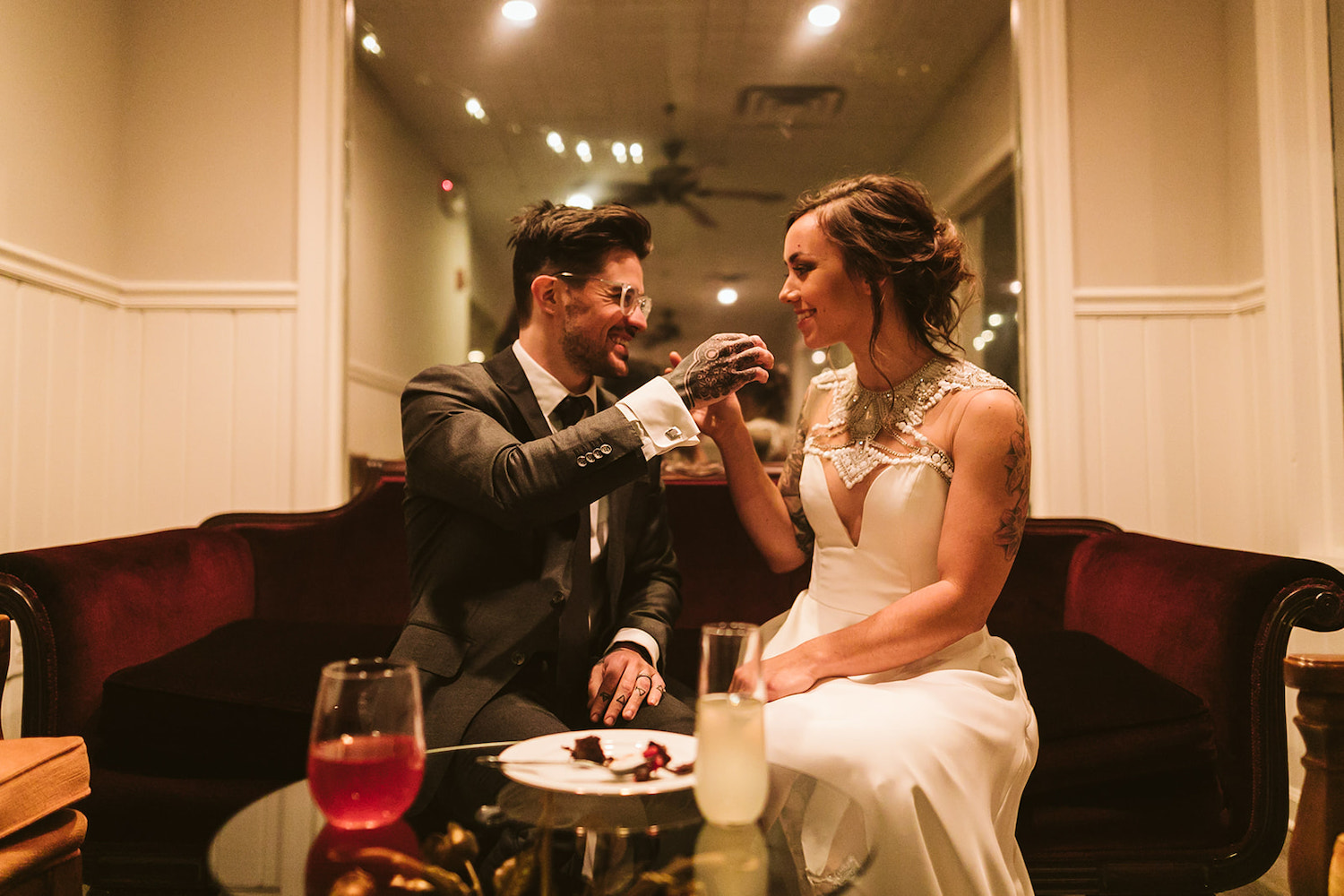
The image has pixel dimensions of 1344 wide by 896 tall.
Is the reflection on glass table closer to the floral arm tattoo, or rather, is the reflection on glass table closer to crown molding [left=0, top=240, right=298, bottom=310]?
the floral arm tattoo

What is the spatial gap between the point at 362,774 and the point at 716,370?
1099 millimetres

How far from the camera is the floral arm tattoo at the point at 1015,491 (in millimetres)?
1664

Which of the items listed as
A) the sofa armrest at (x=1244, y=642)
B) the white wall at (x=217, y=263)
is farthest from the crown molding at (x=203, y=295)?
the sofa armrest at (x=1244, y=642)

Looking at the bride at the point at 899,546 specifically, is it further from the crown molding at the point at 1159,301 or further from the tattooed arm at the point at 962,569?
the crown molding at the point at 1159,301

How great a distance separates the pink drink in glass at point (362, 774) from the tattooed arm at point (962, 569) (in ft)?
2.96

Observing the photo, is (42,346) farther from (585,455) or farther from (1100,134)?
(1100,134)

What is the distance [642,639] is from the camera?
1.81 metres

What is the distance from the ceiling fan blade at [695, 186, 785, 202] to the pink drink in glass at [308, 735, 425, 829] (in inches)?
104

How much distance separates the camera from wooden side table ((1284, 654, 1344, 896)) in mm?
1342

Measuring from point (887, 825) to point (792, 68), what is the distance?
269 centimetres

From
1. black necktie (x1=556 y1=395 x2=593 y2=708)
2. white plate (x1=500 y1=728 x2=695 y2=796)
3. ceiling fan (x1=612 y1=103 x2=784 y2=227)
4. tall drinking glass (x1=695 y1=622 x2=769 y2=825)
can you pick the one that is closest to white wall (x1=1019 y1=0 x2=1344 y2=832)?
ceiling fan (x1=612 y1=103 x2=784 y2=227)

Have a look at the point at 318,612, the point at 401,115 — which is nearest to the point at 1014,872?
the point at 318,612

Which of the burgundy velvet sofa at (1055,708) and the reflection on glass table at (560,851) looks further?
the burgundy velvet sofa at (1055,708)

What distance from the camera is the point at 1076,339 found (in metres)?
3.11
